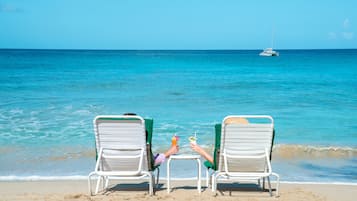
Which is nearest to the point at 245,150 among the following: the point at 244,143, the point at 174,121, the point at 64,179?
the point at 244,143

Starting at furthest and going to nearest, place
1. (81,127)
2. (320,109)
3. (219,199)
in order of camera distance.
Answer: (320,109) → (81,127) → (219,199)

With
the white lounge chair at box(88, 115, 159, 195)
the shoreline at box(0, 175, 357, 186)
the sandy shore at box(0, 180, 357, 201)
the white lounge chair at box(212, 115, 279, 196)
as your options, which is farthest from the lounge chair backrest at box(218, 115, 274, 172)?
the shoreline at box(0, 175, 357, 186)

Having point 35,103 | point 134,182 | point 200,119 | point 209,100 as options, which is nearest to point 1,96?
point 35,103

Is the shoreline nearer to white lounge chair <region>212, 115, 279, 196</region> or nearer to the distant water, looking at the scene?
the distant water

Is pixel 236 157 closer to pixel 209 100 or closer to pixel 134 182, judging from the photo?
pixel 134 182

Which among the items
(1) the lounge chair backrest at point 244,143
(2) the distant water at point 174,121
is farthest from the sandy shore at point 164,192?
(2) the distant water at point 174,121

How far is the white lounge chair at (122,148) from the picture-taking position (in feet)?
17.8

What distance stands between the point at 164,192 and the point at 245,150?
112cm

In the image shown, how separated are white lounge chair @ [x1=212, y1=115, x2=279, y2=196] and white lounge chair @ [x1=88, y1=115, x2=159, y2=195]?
83 cm

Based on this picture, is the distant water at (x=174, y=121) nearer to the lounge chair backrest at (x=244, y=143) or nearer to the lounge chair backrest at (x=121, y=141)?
the lounge chair backrest at (x=121, y=141)

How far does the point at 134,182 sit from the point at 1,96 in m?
14.3

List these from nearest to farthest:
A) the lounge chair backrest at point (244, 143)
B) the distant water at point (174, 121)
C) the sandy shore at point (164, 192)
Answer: the lounge chair backrest at point (244, 143) < the sandy shore at point (164, 192) < the distant water at point (174, 121)

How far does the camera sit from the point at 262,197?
5648 mm

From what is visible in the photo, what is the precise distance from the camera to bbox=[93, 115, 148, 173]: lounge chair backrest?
5.40m
